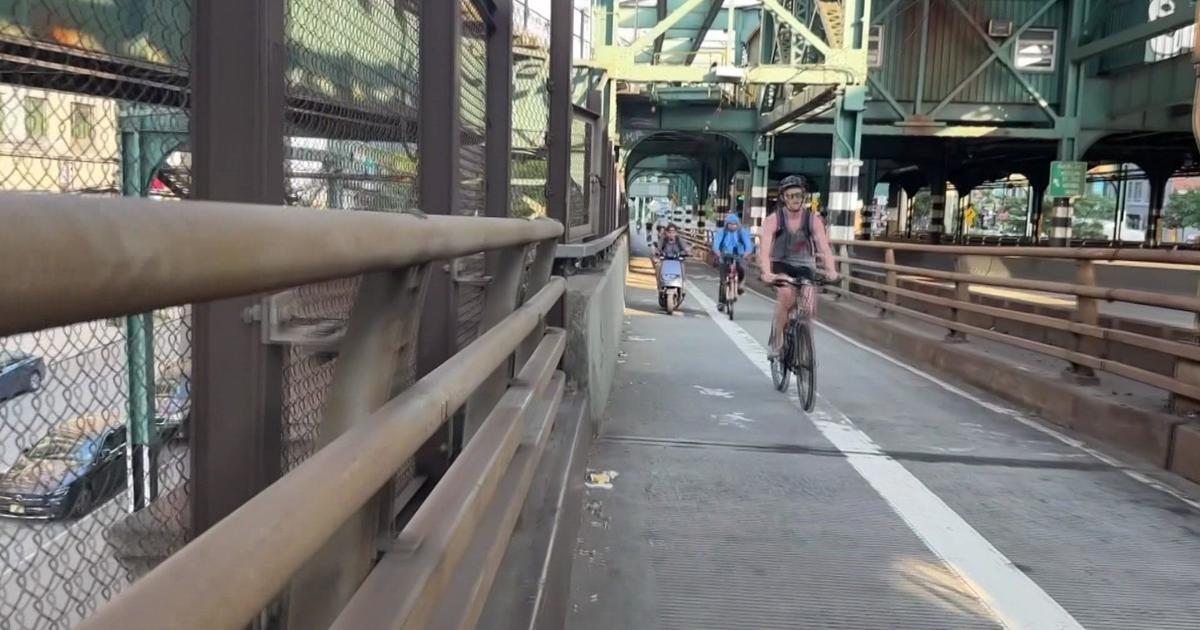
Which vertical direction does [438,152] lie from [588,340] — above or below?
above

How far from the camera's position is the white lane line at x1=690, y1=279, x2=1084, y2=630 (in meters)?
4.06

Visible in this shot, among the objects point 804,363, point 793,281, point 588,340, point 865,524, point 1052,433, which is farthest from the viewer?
point 793,281

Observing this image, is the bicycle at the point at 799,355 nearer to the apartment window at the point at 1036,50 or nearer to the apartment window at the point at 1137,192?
the apartment window at the point at 1036,50

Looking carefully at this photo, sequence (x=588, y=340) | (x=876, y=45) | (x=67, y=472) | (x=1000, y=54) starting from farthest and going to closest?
(x=876, y=45), (x=1000, y=54), (x=588, y=340), (x=67, y=472)

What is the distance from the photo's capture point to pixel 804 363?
816 cm

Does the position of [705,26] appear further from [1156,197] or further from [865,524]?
[865,524]

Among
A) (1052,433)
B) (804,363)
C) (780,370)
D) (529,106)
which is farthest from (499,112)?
(1052,433)

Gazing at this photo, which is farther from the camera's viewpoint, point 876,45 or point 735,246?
point 876,45

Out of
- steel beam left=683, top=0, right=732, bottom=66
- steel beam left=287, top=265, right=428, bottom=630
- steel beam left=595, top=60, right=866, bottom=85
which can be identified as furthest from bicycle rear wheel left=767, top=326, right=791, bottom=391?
steel beam left=683, top=0, right=732, bottom=66

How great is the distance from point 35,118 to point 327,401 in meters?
0.90

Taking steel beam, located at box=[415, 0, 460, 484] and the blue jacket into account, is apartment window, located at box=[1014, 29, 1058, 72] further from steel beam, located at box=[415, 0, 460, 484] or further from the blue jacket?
steel beam, located at box=[415, 0, 460, 484]

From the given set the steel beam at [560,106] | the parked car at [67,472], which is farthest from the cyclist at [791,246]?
the parked car at [67,472]

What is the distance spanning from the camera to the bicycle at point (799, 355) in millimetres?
8047

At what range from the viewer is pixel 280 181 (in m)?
2.46
